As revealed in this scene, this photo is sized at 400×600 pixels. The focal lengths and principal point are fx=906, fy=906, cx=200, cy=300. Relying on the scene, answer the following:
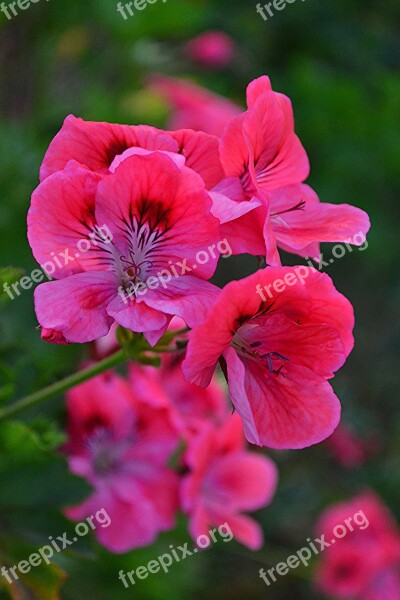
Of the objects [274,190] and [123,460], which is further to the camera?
[123,460]

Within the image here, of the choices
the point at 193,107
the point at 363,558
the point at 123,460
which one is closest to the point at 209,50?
the point at 193,107

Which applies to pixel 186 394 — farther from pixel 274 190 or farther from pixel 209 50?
pixel 209 50

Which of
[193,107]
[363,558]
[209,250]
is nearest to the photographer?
[209,250]

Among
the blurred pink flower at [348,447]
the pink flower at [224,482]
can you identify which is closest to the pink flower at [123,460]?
the pink flower at [224,482]

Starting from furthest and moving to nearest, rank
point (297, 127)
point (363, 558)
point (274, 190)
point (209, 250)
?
point (297, 127), point (363, 558), point (274, 190), point (209, 250)

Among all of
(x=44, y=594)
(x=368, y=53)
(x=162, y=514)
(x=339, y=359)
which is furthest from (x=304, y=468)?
(x=339, y=359)
